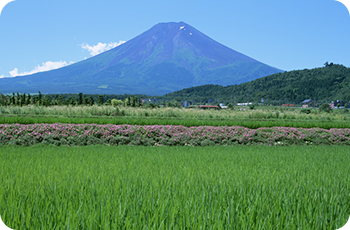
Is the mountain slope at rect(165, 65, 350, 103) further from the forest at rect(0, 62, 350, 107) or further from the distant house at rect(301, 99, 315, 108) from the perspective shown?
the distant house at rect(301, 99, 315, 108)

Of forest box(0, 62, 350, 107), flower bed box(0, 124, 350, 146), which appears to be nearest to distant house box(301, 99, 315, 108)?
forest box(0, 62, 350, 107)

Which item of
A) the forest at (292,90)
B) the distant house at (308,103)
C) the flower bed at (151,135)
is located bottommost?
the flower bed at (151,135)

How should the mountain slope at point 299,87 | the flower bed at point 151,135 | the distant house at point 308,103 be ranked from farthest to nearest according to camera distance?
1. the mountain slope at point 299,87
2. the distant house at point 308,103
3. the flower bed at point 151,135

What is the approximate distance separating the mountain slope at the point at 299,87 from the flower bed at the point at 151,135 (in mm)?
85579

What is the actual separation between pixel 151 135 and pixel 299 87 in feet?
Result: 339

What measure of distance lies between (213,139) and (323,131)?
6766 millimetres

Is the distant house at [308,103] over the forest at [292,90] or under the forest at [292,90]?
under

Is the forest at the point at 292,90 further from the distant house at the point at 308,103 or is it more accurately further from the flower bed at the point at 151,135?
the flower bed at the point at 151,135

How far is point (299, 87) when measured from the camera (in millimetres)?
104438

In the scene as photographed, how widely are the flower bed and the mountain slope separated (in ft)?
281

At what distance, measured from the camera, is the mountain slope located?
317 ft

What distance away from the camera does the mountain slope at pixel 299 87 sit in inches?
3802

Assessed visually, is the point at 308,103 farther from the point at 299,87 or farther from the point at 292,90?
the point at 292,90

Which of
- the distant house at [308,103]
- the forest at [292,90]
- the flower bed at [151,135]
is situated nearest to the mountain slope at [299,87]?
the forest at [292,90]
